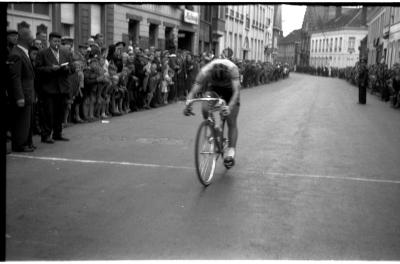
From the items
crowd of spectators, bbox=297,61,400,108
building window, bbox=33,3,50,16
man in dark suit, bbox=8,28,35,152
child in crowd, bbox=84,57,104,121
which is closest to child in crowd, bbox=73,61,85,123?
child in crowd, bbox=84,57,104,121

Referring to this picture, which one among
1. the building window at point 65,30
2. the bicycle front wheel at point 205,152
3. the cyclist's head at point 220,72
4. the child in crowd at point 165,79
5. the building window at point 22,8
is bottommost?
the bicycle front wheel at point 205,152

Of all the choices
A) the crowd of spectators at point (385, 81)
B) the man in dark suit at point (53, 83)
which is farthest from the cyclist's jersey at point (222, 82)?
the crowd of spectators at point (385, 81)

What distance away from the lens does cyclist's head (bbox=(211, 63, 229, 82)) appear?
7.29 metres

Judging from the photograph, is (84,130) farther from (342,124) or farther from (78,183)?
(342,124)

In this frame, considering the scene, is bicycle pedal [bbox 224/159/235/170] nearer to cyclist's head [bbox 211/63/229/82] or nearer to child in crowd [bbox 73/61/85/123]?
cyclist's head [bbox 211/63/229/82]

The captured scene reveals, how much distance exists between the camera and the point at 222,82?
7605 mm

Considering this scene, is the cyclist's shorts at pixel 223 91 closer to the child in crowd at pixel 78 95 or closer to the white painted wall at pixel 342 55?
the child in crowd at pixel 78 95

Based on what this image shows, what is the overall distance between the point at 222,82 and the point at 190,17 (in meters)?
24.9

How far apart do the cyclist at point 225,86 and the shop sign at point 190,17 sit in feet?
76.5

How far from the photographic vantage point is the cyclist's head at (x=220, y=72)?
23.9 feet

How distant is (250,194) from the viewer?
6.75 metres

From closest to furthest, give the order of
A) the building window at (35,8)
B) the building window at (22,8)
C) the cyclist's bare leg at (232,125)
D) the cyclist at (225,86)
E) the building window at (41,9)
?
the cyclist at (225,86), the cyclist's bare leg at (232,125), the building window at (22,8), the building window at (35,8), the building window at (41,9)

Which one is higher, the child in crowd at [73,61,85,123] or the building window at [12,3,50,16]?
the building window at [12,3,50,16]

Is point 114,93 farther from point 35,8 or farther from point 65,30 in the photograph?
point 65,30
